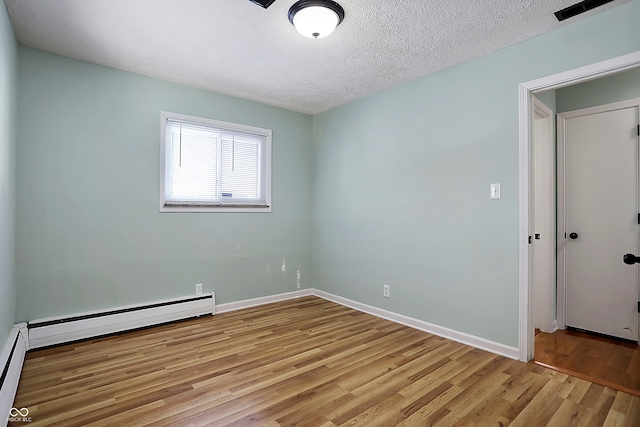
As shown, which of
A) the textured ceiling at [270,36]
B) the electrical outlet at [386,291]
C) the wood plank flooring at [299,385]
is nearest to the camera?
the wood plank flooring at [299,385]

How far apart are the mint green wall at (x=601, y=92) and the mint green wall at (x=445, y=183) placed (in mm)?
1209

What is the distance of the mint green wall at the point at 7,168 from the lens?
6.80ft

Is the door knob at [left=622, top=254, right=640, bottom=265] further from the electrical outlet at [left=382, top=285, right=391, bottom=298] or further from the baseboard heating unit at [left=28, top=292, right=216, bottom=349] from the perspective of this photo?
the baseboard heating unit at [left=28, top=292, right=216, bottom=349]

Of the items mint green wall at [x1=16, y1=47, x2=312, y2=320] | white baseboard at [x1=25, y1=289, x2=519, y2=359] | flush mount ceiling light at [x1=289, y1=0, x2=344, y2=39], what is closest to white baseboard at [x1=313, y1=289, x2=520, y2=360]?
white baseboard at [x1=25, y1=289, x2=519, y2=359]

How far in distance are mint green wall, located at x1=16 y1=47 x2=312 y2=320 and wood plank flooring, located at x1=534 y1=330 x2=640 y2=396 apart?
125 inches

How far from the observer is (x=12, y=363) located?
6.84 ft

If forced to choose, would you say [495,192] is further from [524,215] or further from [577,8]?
[577,8]

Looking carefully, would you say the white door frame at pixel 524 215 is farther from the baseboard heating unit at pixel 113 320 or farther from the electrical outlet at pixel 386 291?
the baseboard heating unit at pixel 113 320

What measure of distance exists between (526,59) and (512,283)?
1817 millimetres

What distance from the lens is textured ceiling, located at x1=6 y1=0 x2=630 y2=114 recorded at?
218 cm

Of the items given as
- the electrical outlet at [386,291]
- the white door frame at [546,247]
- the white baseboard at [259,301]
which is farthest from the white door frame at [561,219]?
the white baseboard at [259,301]

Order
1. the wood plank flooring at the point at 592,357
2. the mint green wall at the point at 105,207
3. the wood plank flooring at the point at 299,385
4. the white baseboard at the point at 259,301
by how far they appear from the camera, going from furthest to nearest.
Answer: the white baseboard at the point at 259,301 → the mint green wall at the point at 105,207 → the wood plank flooring at the point at 592,357 → the wood plank flooring at the point at 299,385

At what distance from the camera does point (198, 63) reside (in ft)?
9.96
